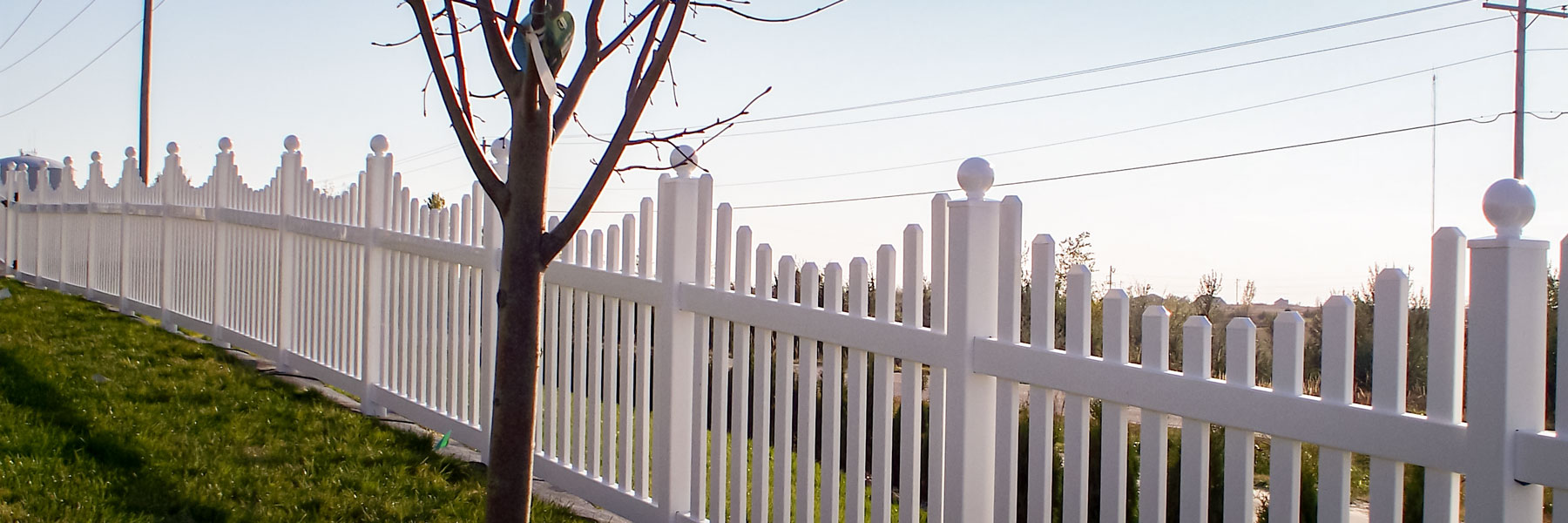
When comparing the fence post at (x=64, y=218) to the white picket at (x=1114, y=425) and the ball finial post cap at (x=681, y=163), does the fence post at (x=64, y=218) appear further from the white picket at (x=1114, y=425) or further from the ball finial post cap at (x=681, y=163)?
the white picket at (x=1114, y=425)

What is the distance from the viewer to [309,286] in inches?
290

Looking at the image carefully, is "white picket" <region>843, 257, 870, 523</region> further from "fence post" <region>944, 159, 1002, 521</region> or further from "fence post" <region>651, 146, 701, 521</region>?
"fence post" <region>651, 146, 701, 521</region>

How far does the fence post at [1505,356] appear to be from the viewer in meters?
2.12

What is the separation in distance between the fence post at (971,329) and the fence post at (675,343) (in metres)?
1.39

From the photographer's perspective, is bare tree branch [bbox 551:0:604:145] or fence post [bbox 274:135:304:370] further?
fence post [bbox 274:135:304:370]

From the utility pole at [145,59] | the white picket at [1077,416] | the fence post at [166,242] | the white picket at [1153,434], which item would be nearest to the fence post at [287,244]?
the fence post at [166,242]

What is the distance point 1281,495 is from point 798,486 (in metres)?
1.67

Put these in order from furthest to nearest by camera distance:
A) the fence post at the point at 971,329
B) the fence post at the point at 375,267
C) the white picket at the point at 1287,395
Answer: the fence post at the point at 375,267, the fence post at the point at 971,329, the white picket at the point at 1287,395

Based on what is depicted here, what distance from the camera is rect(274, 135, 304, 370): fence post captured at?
7484 millimetres

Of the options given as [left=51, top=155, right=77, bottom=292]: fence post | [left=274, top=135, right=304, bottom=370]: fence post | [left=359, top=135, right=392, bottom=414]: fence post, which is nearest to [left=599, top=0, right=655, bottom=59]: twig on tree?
[left=359, top=135, right=392, bottom=414]: fence post

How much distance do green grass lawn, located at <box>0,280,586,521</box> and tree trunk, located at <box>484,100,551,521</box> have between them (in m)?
1.37

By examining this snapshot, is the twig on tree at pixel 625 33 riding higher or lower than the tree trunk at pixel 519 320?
higher

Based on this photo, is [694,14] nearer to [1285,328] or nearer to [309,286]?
[1285,328]

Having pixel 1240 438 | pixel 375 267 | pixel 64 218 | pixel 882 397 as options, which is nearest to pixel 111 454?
pixel 375 267
